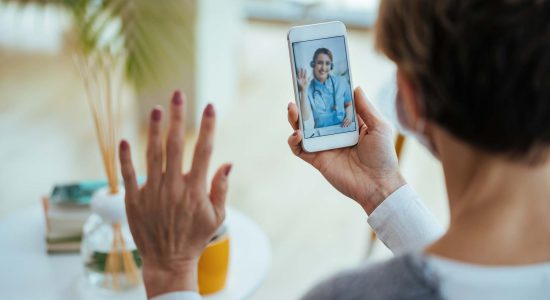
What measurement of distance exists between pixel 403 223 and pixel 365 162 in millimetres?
115

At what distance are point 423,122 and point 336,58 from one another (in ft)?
1.48

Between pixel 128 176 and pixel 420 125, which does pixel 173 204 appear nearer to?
pixel 128 176

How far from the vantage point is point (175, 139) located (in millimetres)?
806

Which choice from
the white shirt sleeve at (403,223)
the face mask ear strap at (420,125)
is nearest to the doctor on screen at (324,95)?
the white shirt sleeve at (403,223)

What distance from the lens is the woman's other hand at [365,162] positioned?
1119mm

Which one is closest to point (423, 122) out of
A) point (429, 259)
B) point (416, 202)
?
point (429, 259)

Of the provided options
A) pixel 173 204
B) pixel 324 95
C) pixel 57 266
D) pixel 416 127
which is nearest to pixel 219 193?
pixel 173 204

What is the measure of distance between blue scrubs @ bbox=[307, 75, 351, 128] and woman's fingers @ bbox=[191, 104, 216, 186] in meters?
0.36

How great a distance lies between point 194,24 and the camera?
3.00 m

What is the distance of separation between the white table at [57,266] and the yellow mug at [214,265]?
22 millimetres

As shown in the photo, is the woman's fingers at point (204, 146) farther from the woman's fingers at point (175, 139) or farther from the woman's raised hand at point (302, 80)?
the woman's raised hand at point (302, 80)

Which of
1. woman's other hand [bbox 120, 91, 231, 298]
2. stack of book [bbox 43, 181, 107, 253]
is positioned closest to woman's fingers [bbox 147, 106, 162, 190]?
woman's other hand [bbox 120, 91, 231, 298]

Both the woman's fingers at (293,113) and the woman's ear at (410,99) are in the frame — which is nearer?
the woman's ear at (410,99)

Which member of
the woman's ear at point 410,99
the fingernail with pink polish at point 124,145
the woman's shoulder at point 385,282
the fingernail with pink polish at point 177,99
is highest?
the fingernail with pink polish at point 177,99
